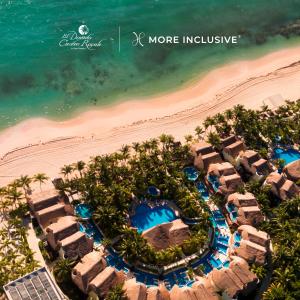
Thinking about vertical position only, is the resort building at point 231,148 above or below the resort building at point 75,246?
above

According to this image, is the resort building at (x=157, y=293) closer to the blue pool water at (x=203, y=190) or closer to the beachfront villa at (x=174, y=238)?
the beachfront villa at (x=174, y=238)

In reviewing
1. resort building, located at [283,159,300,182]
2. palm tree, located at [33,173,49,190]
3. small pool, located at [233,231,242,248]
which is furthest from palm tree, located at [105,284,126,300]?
resort building, located at [283,159,300,182]

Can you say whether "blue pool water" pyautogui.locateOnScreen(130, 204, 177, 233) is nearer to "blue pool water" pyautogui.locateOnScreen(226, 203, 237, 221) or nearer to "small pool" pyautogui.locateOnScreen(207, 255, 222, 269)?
"blue pool water" pyautogui.locateOnScreen(226, 203, 237, 221)

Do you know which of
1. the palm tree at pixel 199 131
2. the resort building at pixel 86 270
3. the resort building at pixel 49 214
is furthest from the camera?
the palm tree at pixel 199 131

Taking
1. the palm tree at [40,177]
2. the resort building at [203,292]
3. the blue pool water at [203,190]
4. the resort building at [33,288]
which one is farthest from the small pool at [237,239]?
the palm tree at [40,177]

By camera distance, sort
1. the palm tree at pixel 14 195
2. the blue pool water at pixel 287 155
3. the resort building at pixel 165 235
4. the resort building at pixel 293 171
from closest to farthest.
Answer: the resort building at pixel 165 235, the palm tree at pixel 14 195, the resort building at pixel 293 171, the blue pool water at pixel 287 155

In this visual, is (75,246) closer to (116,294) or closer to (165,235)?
(116,294)

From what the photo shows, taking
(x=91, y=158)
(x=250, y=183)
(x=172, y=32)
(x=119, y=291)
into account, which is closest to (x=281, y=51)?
(x=172, y=32)
